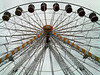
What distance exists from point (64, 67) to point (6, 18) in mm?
9945

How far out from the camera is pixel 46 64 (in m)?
30.6

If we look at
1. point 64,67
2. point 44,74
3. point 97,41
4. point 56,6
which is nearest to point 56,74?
point 44,74

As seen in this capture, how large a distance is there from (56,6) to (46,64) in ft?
53.4

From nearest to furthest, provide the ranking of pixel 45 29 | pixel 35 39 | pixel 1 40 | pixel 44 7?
pixel 35 39, pixel 45 29, pixel 44 7, pixel 1 40

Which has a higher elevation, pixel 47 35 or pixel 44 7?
pixel 44 7

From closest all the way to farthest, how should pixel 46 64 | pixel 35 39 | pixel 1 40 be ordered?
1. pixel 35 39
2. pixel 1 40
3. pixel 46 64

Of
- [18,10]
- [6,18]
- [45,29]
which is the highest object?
[18,10]

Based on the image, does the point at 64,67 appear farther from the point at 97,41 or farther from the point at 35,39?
the point at 97,41

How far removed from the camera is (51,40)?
17.6 m

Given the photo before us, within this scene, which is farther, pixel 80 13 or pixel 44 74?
pixel 44 74

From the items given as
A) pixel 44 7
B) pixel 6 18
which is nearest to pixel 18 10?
pixel 6 18

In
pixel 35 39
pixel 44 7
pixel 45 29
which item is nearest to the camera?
pixel 35 39

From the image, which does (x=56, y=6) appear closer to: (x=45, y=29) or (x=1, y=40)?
(x=45, y=29)

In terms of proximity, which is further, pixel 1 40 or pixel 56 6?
pixel 1 40
